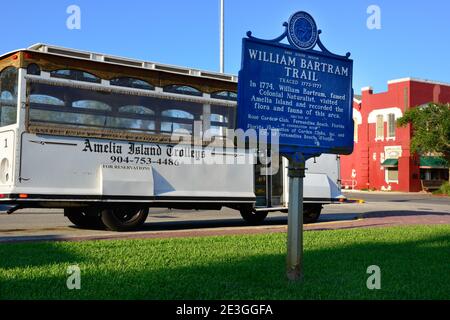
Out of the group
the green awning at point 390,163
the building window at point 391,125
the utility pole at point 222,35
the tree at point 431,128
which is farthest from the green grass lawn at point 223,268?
the building window at point 391,125

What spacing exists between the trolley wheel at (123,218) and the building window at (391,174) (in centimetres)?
3828

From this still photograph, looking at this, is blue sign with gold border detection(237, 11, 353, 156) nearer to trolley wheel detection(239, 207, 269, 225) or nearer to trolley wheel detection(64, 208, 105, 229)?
trolley wheel detection(64, 208, 105, 229)

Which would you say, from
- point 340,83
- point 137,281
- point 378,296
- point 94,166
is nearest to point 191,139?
point 94,166

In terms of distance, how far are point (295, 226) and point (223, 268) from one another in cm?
116

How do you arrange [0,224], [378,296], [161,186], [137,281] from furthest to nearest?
[0,224]
[161,186]
[137,281]
[378,296]

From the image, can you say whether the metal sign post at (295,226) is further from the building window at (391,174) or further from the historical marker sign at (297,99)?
the building window at (391,174)

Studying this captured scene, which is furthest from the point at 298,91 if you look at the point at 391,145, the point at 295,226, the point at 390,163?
the point at 391,145

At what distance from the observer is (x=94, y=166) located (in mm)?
12359

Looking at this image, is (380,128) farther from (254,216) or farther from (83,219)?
(83,219)

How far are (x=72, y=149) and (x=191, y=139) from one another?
294cm

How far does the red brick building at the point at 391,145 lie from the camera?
153 feet

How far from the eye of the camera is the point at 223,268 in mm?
7266

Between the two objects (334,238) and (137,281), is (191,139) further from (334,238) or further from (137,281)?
(137,281)
